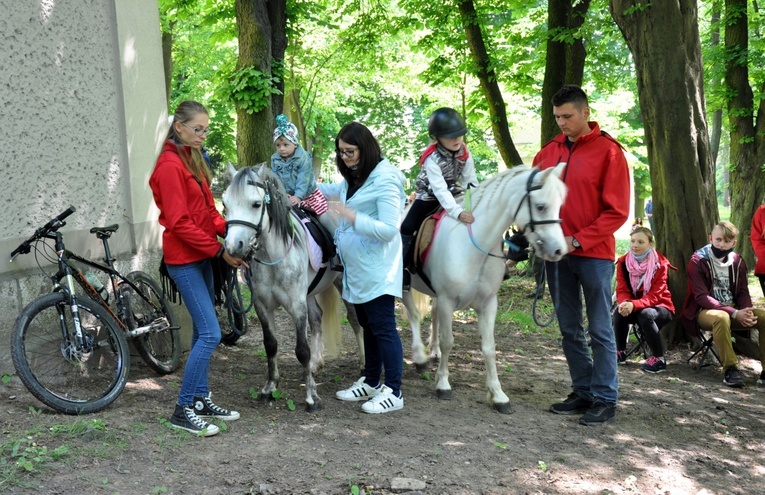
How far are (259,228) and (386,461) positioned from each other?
1.69 m

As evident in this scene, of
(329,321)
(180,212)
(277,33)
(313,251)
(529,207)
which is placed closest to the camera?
(180,212)

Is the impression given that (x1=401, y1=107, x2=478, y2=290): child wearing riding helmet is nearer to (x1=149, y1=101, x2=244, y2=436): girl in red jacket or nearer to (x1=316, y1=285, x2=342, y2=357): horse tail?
(x1=316, y1=285, x2=342, y2=357): horse tail

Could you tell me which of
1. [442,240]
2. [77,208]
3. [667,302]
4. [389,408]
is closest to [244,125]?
[77,208]

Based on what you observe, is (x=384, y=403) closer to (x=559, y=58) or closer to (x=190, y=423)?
(x=190, y=423)

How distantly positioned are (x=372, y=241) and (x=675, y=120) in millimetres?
4029

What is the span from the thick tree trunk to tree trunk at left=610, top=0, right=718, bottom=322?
13.9 ft

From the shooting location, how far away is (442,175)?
5809mm

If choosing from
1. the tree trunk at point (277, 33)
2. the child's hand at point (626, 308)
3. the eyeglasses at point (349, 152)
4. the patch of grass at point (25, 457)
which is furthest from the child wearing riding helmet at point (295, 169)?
the tree trunk at point (277, 33)

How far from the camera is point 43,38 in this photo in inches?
206

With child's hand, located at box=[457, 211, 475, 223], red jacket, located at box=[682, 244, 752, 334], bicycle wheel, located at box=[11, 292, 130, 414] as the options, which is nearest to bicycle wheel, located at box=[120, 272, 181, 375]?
bicycle wheel, located at box=[11, 292, 130, 414]

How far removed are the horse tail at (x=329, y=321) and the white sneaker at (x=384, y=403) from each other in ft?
3.86

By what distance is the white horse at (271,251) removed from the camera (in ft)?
14.6

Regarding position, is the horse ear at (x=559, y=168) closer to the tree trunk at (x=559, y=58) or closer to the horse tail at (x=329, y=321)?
the horse tail at (x=329, y=321)

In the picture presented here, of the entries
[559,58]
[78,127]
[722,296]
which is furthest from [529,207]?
[559,58]
